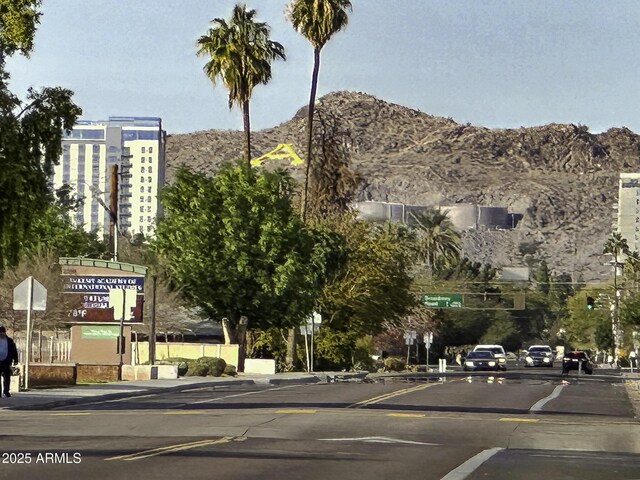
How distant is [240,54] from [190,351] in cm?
1482

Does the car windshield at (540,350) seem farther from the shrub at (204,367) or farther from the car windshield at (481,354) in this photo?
the shrub at (204,367)

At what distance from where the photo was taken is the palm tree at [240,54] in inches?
2840

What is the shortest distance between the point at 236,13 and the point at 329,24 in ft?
18.8

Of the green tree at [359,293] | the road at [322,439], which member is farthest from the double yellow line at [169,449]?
the green tree at [359,293]

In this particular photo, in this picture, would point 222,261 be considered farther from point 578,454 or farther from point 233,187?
point 578,454

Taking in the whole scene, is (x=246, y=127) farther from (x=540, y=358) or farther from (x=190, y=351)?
(x=540, y=358)

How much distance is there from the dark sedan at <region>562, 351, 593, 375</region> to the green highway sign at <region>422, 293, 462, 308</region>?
95.9 feet

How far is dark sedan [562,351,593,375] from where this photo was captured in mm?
88125

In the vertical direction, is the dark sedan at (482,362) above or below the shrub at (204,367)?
below

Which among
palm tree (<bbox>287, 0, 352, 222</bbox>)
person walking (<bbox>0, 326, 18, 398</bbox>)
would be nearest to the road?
person walking (<bbox>0, 326, 18, 398</bbox>)

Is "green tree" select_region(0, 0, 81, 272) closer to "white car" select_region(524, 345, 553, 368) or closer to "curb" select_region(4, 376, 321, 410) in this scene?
"curb" select_region(4, 376, 321, 410)

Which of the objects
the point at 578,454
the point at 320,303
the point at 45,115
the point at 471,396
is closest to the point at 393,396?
the point at 471,396

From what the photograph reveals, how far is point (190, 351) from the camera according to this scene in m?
70.6

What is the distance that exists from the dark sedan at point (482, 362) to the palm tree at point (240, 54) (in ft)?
75.6
